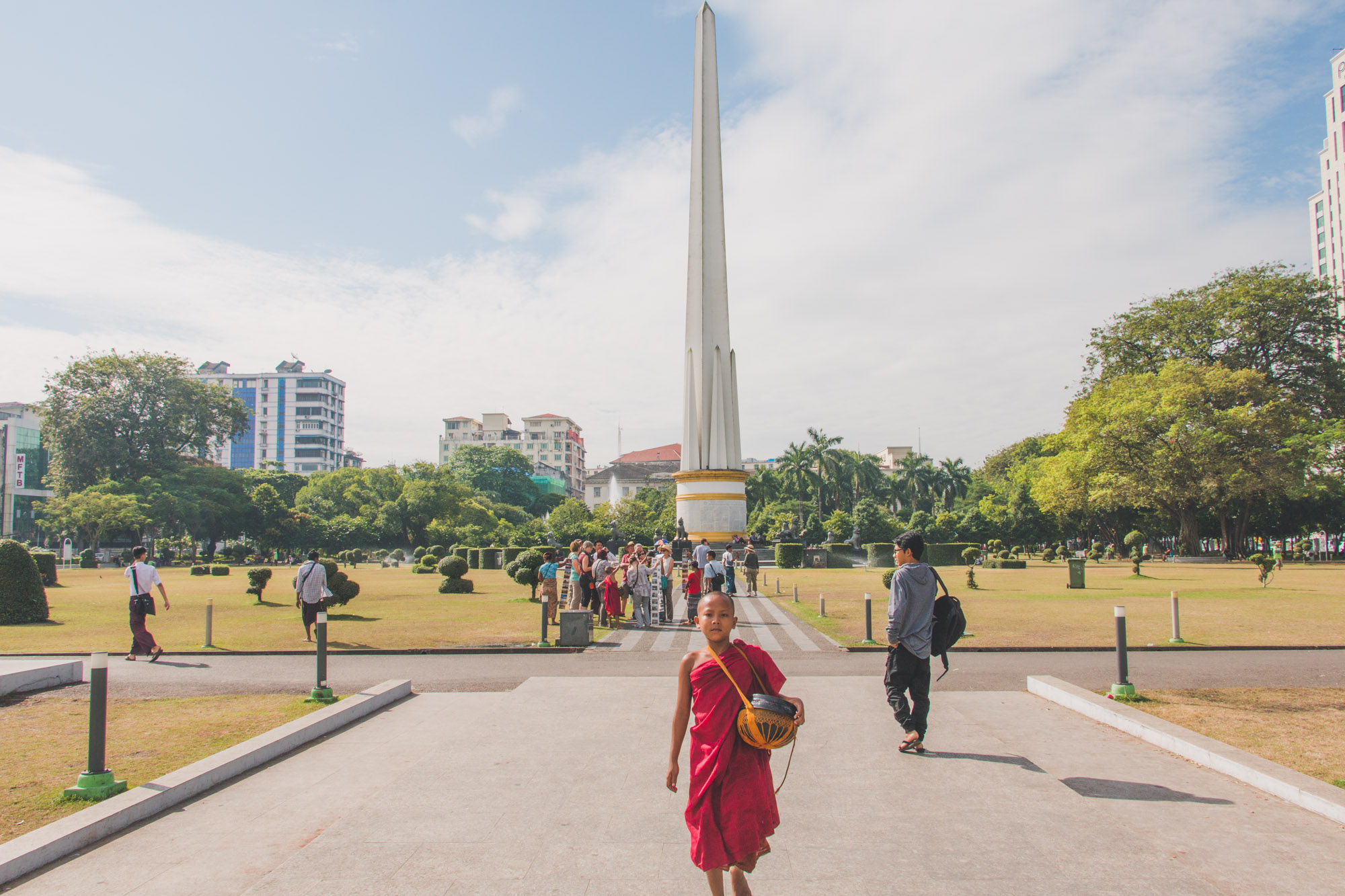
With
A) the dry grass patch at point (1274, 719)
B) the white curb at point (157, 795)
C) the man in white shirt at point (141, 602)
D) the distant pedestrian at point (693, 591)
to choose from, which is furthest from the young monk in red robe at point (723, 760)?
the distant pedestrian at point (693, 591)

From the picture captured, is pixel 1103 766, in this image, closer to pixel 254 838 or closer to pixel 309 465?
pixel 254 838

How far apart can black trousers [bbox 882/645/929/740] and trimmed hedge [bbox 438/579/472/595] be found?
65.0 ft

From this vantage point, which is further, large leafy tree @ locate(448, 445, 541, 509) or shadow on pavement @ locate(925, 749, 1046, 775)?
large leafy tree @ locate(448, 445, 541, 509)

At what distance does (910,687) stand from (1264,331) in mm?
47552

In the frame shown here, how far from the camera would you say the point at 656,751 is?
253 inches

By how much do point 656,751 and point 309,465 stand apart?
133 meters

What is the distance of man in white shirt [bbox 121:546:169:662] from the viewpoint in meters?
11.4

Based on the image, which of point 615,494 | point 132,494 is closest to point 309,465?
point 615,494

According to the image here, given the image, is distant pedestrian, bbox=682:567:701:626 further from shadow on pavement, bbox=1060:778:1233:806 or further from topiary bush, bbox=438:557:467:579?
topiary bush, bbox=438:557:467:579

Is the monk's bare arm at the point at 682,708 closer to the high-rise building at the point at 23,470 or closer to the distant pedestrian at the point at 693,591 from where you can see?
the distant pedestrian at the point at 693,591

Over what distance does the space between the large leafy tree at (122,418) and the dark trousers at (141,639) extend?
175 feet

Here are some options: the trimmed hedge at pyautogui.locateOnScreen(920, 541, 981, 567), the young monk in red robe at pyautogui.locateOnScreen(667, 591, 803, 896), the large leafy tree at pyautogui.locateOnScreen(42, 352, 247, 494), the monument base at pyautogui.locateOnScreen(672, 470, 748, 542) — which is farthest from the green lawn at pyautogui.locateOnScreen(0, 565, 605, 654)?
the large leafy tree at pyautogui.locateOnScreen(42, 352, 247, 494)

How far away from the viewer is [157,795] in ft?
16.8

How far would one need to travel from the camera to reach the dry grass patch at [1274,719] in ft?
20.2
